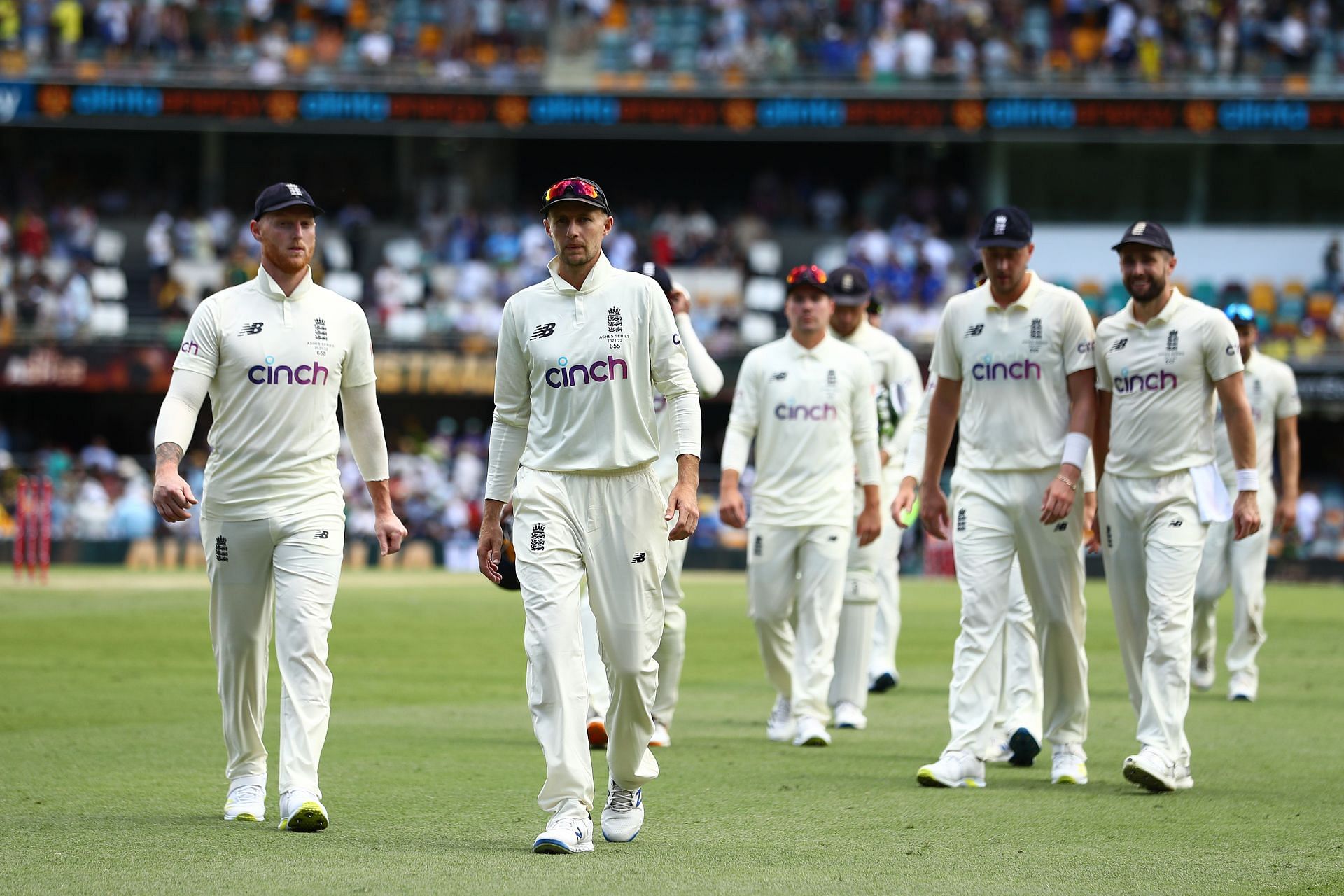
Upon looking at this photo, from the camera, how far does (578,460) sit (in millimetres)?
6984

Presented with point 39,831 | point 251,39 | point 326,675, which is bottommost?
point 39,831

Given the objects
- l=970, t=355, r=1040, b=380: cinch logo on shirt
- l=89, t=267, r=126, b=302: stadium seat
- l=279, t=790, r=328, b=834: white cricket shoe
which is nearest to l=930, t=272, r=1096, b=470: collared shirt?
l=970, t=355, r=1040, b=380: cinch logo on shirt

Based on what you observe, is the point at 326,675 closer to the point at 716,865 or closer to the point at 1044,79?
the point at 716,865

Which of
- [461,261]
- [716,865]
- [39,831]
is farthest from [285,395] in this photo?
[461,261]

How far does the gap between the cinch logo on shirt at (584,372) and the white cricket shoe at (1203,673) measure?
24.8 ft

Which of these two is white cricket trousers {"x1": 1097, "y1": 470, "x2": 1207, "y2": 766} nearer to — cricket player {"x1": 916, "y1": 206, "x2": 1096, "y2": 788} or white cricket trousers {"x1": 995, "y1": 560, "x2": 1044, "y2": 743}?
cricket player {"x1": 916, "y1": 206, "x2": 1096, "y2": 788}

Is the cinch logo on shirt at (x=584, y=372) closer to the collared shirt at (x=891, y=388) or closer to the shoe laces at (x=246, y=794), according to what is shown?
the shoe laces at (x=246, y=794)

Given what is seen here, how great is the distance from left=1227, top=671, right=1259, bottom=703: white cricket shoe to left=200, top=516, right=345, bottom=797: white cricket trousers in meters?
7.26

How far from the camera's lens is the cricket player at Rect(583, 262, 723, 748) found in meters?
10.1

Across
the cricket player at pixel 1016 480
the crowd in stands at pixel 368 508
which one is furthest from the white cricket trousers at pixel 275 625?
the crowd in stands at pixel 368 508

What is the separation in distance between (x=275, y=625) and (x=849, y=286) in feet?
17.6

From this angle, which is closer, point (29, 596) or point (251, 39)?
point (29, 596)

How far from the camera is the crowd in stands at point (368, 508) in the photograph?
28203mm

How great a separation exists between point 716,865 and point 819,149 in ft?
115
